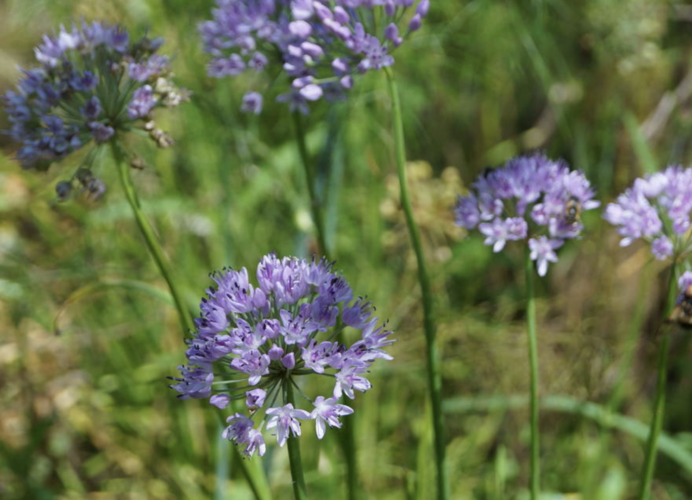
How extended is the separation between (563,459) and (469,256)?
3.86ft

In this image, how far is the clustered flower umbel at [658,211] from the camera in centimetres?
189

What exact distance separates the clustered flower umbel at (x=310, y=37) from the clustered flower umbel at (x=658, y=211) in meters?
0.75

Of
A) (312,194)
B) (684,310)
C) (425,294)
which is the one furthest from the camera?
(312,194)

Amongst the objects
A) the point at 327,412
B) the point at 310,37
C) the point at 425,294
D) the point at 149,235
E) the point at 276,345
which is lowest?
the point at 327,412

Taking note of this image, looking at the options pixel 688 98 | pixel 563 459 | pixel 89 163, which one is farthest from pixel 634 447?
pixel 89 163

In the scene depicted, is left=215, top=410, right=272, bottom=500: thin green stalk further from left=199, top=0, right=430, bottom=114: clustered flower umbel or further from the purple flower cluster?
left=199, top=0, right=430, bottom=114: clustered flower umbel

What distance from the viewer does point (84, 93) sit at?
6.73 feet

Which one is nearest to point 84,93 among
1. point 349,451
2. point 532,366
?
point 349,451

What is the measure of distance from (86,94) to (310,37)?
0.66m

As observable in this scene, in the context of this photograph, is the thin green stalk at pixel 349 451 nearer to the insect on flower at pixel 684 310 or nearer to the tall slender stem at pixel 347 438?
the tall slender stem at pixel 347 438

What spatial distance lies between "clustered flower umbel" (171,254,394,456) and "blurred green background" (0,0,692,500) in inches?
45.9

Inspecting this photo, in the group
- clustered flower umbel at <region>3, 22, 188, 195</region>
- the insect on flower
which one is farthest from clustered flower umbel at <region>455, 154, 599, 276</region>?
clustered flower umbel at <region>3, 22, 188, 195</region>

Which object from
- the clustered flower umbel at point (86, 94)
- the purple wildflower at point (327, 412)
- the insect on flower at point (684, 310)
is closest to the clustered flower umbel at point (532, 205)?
the insect on flower at point (684, 310)

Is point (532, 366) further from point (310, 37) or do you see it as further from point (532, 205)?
point (310, 37)
